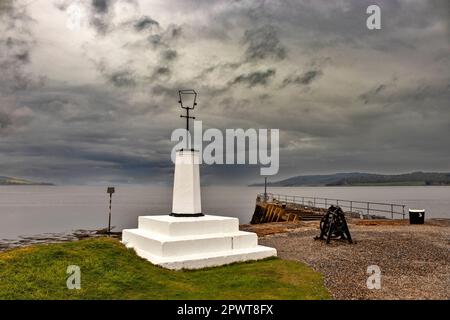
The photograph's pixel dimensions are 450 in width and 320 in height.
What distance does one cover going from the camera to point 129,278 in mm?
9938

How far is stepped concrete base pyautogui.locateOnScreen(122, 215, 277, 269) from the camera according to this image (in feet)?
40.6

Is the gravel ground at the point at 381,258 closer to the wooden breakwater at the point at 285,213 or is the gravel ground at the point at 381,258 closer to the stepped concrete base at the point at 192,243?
the stepped concrete base at the point at 192,243

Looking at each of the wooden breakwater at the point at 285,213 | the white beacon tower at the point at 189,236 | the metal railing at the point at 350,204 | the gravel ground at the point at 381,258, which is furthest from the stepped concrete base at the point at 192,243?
the wooden breakwater at the point at 285,213

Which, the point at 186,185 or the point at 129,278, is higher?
the point at 186,185

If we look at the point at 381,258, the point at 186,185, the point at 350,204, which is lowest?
the point at 350,204

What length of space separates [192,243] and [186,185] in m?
2.70

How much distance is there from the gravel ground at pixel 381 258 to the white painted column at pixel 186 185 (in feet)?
13.4

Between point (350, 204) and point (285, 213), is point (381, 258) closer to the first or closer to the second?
point (285, 213)

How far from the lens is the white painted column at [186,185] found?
14.7 metres

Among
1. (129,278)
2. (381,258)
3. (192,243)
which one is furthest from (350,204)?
(129,278)

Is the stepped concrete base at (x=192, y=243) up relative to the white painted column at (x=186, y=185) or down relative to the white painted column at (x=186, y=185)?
down
